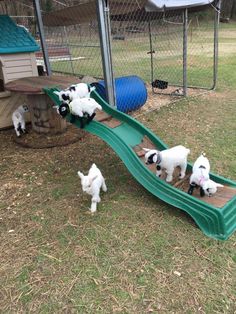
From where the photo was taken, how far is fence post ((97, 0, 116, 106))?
481cm

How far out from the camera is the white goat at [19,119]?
5.44 meters

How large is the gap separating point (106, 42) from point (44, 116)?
5.00ft

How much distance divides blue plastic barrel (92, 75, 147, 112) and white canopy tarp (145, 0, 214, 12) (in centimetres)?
140

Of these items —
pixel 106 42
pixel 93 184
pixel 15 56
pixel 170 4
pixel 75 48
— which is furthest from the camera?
pixel 75 48

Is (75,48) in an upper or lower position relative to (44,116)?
upper

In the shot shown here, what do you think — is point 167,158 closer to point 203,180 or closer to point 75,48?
point 203,180

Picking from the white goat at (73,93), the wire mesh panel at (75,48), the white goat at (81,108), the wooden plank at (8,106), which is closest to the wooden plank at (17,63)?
the wooden plank at (8,106)

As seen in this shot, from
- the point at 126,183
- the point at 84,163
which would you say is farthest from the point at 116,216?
the point at 84,163

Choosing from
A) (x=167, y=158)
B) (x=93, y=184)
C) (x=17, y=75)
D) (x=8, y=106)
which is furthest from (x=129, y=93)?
(x=93, y=184)

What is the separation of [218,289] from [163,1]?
5006 millimetres

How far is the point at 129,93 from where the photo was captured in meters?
6.38

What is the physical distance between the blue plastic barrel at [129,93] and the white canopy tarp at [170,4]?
1.40 meters

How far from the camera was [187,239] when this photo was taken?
2.97 m

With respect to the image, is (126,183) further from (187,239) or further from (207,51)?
(207,51)
